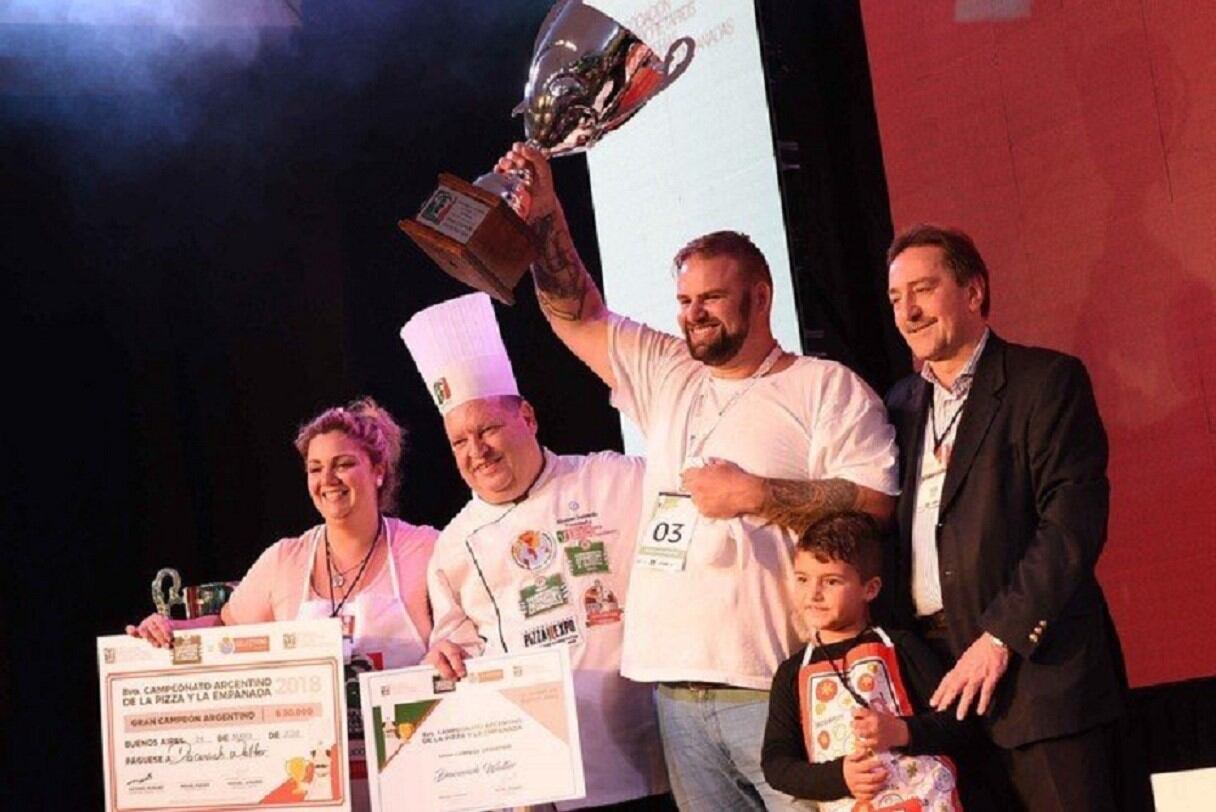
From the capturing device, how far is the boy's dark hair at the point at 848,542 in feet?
9.34

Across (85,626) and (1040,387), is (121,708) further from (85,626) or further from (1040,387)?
(1040,387)

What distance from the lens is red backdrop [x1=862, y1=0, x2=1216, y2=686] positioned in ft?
10.7

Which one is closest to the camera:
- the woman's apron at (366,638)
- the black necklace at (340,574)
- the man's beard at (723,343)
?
the man's beard at (723,343)

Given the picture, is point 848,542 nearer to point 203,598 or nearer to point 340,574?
point 340,574

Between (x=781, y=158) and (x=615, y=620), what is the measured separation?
1.34 meters

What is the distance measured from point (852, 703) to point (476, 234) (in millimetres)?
1163

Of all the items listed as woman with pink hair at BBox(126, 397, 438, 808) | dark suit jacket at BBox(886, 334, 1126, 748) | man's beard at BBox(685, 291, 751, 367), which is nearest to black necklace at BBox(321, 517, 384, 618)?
woman with pink hair at BBox(126, 397, 438, 808)

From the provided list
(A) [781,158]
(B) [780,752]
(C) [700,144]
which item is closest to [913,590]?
(B) [780,752]

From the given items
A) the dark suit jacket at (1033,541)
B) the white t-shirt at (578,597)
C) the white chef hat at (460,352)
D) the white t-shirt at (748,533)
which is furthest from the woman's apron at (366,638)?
the dark suit jacket at (1033,541)

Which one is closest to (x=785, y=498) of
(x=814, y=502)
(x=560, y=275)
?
(x=814, y=502)

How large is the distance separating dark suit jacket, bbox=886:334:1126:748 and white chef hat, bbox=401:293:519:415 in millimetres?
1144

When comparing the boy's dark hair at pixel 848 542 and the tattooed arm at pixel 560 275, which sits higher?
the tattooed arm at pixel 560 275

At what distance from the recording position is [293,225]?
16.2 ft

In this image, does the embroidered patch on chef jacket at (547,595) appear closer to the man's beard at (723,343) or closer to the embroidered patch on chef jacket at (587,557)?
the embroidered patch on chef jacket at (587,557)
